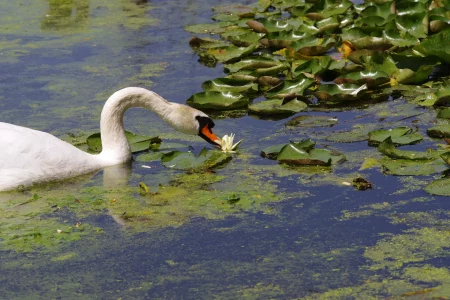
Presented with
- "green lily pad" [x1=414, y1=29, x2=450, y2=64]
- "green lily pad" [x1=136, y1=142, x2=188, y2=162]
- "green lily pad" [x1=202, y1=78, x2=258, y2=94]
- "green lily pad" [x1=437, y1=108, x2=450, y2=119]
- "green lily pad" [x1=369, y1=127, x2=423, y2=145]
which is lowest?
"green lily pad" [x1=136, y1=142, x2=188, y2=162]

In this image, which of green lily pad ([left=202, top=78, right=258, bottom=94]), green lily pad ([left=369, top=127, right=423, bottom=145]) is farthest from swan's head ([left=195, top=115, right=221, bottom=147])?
green lily pad ([left=202, top=78, right=258, bottom=94])

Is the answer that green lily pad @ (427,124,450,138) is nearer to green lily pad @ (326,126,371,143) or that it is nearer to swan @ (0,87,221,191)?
green lily pad @ (326,126,371,143)

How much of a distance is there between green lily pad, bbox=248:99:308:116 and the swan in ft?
2.55

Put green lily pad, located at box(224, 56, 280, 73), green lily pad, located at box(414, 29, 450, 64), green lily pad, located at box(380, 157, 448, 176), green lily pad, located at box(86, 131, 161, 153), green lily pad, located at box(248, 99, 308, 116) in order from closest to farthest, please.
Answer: green lily pad, located at box(380, 157, 448, 176)
green lily pad, located at box(86, 131, 161, 153)
green lily pad, located at box(248, 99, 308, 116)
green lily pad, located at box(414, 29, 450, 64)
green lily pad, located at box(224, 56, 280, 73)

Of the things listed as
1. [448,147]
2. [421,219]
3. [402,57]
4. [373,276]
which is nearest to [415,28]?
[402,57]

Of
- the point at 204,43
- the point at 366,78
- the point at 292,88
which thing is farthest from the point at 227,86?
the point at 204,43

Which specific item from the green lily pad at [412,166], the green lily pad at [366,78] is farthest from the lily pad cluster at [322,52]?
the green lily pad at [412,166]

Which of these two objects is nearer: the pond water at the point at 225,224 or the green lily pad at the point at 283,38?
the pond water at the point at 225,224

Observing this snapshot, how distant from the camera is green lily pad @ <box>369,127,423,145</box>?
596 cm

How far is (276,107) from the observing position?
268 inches

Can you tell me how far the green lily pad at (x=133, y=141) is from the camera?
20.6ft

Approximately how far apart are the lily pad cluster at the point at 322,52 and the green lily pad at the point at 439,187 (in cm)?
158

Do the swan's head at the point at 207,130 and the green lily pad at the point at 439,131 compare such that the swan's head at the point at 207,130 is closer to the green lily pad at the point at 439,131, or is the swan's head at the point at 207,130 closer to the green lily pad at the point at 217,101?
the green lily pad at the point at 217,101

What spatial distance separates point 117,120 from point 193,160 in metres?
0.59
